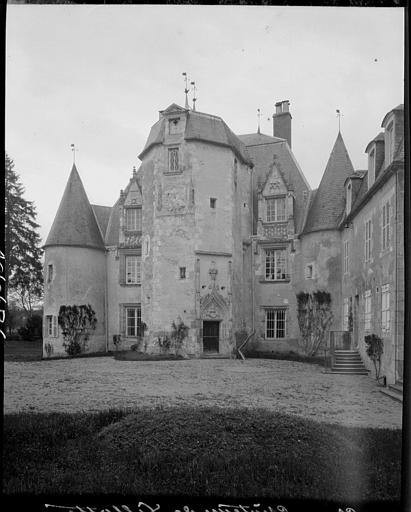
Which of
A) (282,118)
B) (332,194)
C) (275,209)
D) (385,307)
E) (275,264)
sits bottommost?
(385,307)

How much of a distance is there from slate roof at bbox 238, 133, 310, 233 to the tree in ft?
10.8

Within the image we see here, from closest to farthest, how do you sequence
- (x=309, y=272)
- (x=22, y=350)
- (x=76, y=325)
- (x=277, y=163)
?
(x=22, y=350), (x=76, y=325), (x=309, y=272), (x=277, y=163)

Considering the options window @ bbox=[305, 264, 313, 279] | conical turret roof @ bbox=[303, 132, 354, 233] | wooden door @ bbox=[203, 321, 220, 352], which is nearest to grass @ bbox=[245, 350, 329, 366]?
wooden door @ bbox=[203, 321, 220, 352]

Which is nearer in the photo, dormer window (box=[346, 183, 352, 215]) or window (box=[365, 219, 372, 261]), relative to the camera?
window (box=[365, 219, 372, 261])

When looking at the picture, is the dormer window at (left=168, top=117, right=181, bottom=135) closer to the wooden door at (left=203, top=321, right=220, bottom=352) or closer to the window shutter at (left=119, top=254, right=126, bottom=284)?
the window shutter at (left=119, top=254, right=126, bottom=284)

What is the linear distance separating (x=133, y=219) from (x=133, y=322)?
163 cm

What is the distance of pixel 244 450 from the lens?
17.9ft

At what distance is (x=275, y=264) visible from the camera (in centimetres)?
783

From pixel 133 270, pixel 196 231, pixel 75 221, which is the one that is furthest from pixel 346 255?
pixel 75 221

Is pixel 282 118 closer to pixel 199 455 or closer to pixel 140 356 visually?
pixel 140 356

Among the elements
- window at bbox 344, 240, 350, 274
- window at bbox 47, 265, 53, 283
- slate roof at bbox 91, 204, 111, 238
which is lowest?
window at bbox 47, 265, 53, 283

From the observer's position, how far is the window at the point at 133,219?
6.89 meters

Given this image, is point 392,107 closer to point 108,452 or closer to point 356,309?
point 356,309

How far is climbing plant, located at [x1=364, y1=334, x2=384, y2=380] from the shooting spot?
566 centimetres
